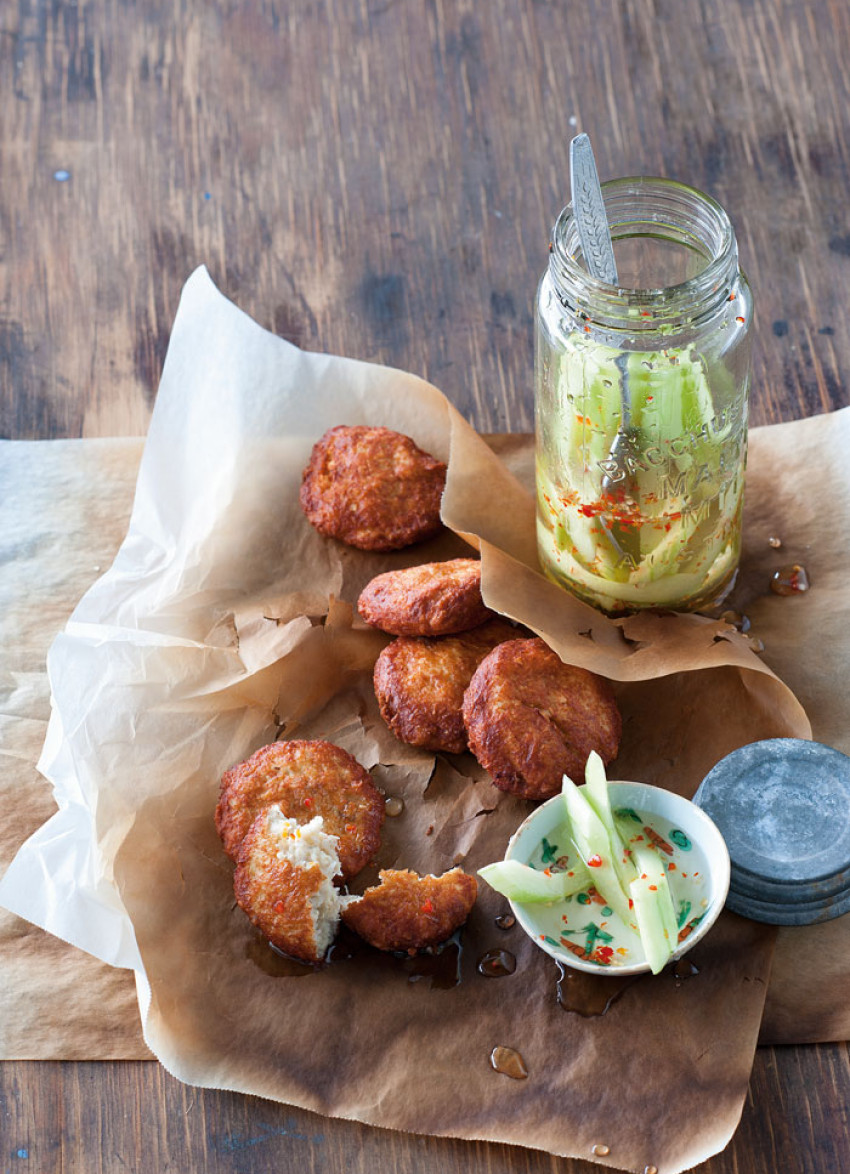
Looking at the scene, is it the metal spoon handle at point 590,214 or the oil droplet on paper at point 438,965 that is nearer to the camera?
Answer: the metal spoon handle at point 590,214

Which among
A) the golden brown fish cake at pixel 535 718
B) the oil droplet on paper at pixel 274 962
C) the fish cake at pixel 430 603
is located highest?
the fish cake at pixel 430 603

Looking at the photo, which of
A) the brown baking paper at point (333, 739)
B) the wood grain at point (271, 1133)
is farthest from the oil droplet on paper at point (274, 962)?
the wood grain at point (271, 1133)

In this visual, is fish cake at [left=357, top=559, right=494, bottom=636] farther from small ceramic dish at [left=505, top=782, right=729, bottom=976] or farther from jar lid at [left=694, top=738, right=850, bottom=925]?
jar lid at [left=694, top=738, right=850, bottom=925]

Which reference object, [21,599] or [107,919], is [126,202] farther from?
[107,919]

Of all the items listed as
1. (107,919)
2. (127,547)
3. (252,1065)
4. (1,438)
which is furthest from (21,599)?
(252,1065)

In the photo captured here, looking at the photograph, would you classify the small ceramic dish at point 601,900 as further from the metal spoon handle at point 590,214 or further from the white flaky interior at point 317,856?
the metal spoon handle at point 590,214

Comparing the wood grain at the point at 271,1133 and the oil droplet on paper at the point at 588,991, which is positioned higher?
the oil droplet on paper at the point at 588,991

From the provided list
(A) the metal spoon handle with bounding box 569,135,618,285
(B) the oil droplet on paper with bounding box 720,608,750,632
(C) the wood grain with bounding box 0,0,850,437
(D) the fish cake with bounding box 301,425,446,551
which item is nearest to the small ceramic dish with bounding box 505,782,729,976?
(B) the oil droplet on paper with bounding box 720,608,750,632
